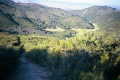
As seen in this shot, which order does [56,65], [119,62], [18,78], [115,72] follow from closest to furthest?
[115,72], [119,62], [18,78], [56,65]

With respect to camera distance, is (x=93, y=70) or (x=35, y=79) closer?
(x=93, y=70)

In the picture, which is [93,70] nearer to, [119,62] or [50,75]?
[119,62]

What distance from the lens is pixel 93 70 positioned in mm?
71625

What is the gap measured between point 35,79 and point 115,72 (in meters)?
45.5

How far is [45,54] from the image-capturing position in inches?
5295

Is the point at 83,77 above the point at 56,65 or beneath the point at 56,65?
above

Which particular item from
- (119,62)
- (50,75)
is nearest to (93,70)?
(119,62)

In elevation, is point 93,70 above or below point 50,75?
above

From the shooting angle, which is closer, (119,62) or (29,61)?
(119,62)

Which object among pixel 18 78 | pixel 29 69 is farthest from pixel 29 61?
pixel 18 78

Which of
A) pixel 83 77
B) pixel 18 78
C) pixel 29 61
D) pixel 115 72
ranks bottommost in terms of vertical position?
pixel 29 61

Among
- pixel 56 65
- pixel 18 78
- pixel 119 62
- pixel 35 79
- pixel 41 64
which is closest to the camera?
pixel 119 62

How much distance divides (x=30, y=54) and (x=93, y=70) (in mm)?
80688

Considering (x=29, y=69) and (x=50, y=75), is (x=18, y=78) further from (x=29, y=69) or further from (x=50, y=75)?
(x=29, y=69)
